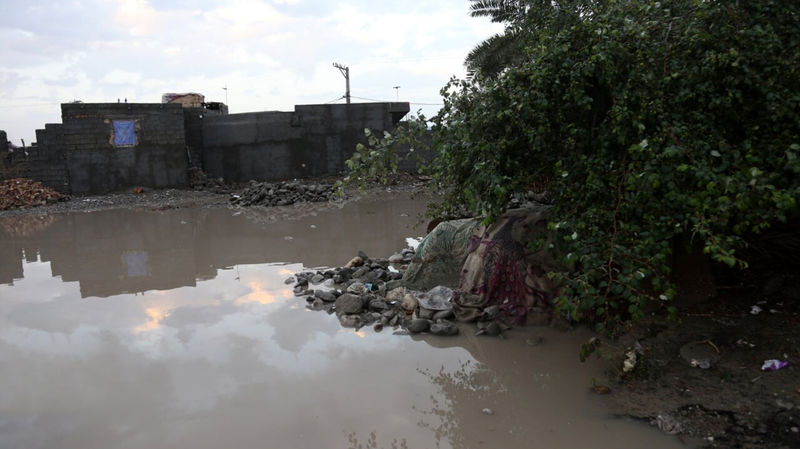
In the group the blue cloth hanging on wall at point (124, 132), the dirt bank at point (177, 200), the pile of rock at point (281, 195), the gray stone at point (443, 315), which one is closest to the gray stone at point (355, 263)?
the gray stone at point (443, 315)

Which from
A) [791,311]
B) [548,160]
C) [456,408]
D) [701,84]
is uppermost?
[701,84]

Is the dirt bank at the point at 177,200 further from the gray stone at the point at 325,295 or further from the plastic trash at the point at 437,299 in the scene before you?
the plastic trash at the point at 437,299

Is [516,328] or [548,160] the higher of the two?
[548,160]

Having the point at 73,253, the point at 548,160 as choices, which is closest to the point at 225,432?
the point at 548,160

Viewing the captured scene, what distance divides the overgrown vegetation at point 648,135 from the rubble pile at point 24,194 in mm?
13680

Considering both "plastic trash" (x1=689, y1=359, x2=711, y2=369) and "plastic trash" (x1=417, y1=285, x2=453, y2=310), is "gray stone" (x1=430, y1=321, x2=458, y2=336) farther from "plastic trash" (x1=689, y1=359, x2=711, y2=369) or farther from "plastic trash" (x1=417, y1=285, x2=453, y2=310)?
"plastic trash" (x1=689, y1=359, x2=711, y2=369)

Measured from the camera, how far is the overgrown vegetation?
2.74 metres

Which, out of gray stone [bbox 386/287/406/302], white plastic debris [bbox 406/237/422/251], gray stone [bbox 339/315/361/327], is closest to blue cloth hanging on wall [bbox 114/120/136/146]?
white plastic debris [bbox 406/237/422/251]

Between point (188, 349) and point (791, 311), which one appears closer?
point (791, 311)

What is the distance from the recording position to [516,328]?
4.13 meters

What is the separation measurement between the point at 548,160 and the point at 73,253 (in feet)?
23.6

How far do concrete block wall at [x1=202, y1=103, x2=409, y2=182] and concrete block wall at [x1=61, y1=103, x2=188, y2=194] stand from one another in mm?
1130

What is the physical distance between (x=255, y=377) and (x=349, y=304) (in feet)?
4.06

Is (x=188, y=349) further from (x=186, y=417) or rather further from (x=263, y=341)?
Answer: (x=186, y=417)
